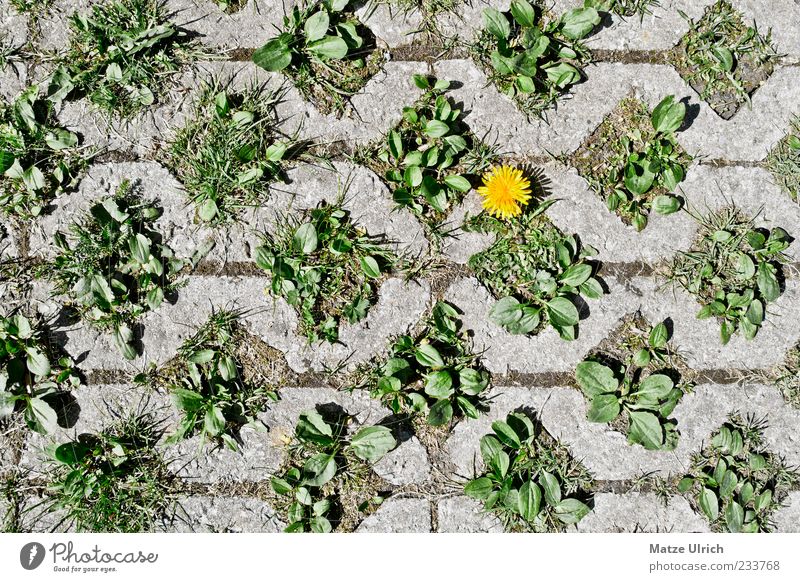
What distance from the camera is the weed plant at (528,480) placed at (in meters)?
2.71

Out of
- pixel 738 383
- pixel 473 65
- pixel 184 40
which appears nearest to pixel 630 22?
pixel 473 65

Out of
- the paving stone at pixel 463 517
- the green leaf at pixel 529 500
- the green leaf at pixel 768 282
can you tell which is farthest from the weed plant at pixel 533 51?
the paving stone at pixel 463 517

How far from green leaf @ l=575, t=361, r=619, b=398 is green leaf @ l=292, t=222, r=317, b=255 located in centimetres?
126

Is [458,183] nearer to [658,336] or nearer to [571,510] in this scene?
[658,336]

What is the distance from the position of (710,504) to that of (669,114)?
5.59ft

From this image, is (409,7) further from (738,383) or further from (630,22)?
(738,383)

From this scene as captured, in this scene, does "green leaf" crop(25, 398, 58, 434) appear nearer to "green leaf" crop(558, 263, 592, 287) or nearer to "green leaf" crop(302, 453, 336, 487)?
"green leaf" crop(302, 453, 336, 487)

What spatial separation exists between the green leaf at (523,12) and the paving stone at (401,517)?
2.14 meters

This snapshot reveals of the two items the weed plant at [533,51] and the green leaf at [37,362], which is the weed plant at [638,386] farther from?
the green leaf at [37,362]

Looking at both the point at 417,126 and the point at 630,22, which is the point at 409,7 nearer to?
the point at 417,126

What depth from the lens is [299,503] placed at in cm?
270

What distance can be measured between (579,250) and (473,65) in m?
0.94
